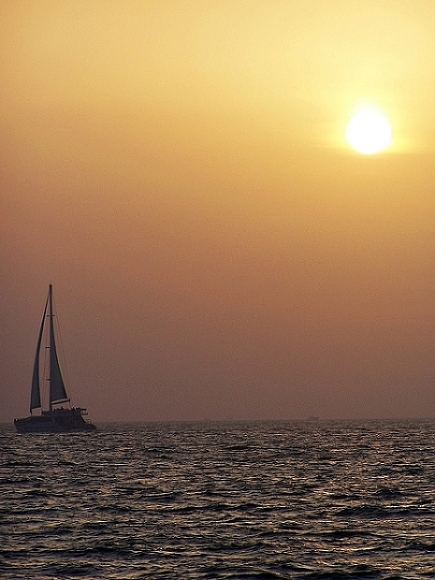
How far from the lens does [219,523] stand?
1613 inches

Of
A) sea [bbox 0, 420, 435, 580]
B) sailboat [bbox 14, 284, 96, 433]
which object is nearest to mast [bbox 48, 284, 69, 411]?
sailboat [bbox 14, 284, 96, 433]

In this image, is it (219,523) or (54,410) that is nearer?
(219,523)

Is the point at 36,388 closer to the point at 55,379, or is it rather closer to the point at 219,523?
the point at 55,379

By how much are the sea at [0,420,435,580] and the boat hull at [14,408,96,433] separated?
318ft

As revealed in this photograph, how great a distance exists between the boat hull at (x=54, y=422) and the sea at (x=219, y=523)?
97.0m

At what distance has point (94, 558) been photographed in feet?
108

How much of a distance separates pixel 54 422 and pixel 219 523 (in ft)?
436

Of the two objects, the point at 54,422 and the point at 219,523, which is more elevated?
the point at 54,422

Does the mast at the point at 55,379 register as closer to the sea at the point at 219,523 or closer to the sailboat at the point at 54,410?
the sailboat at the point at 54,410

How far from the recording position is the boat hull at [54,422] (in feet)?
559

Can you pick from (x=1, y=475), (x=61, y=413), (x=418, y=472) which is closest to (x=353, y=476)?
(x=418, y=472)

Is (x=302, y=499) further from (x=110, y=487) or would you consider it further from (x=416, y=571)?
(x=416, y=571)

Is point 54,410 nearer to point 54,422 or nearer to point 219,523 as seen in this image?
point 54,422

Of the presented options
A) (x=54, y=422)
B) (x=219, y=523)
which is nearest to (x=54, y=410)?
(x=54, y=422)
